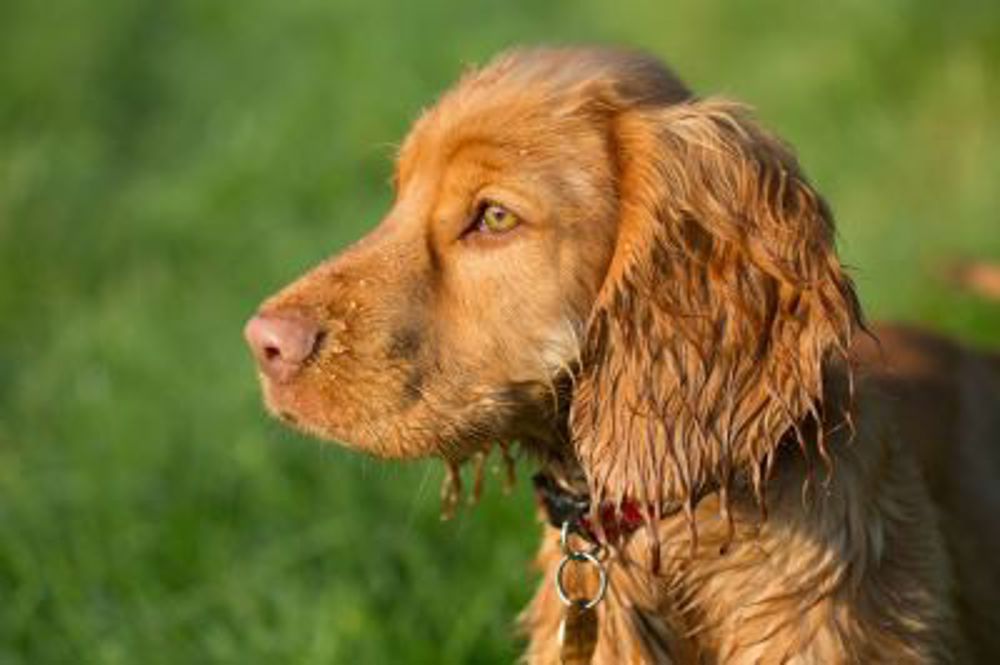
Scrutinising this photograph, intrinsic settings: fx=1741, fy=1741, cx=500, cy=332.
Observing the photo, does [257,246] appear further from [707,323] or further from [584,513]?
[707,323]

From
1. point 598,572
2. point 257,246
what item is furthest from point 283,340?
point 257,246

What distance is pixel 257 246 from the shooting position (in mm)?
7477

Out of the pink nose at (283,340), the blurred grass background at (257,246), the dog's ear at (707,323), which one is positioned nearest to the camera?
the dog's ear at (707,323)

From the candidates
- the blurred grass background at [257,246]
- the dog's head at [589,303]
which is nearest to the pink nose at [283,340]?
the dog's head at [589,303]

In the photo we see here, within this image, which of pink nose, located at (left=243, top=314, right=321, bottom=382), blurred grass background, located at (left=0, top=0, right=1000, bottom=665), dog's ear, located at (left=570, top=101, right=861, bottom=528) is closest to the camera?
dog's ear, located at (left=570, top=101, right=861, bottom=528)

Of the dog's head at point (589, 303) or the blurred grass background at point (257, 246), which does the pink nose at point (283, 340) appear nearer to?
the dog's head at point (589, 303)

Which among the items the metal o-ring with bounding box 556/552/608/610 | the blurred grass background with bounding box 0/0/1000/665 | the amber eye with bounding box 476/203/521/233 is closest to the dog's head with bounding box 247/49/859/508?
the amber eye with bounding box 476/203/521/233

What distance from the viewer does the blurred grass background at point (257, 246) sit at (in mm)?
4410

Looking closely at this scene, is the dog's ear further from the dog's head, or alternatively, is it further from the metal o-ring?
the metal o-ring

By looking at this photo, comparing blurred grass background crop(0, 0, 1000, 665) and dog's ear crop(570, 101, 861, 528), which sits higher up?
dog's ear crop(570, 101, 861, 528)

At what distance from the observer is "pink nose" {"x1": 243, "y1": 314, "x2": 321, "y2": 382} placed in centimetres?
307

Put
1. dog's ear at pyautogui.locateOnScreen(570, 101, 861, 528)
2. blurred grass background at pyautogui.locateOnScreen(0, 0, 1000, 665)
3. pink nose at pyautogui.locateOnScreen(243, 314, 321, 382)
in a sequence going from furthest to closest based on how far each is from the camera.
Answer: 1. blurred grass background at pyautogui.locateOnScreen(0, 0, 1000, 665)
2. pink nose at pyautogui.locateOnScreen(243, 314, 321, 382)
3. dog's ear at pyautogui.locateOnScreen(570, 101, 861, 528)

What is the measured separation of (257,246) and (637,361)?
468 centimetres

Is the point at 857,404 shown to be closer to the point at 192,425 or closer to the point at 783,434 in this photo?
the point at 783,434
